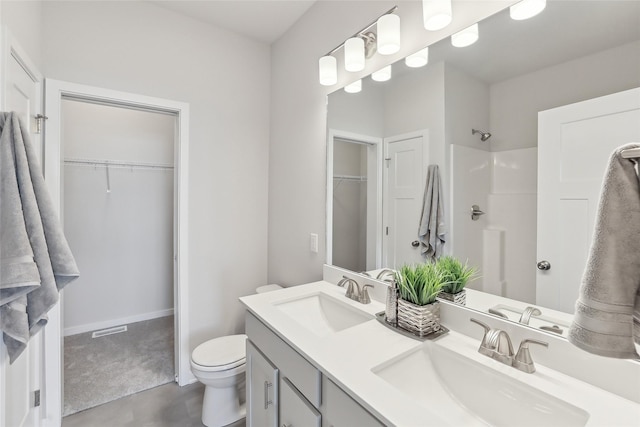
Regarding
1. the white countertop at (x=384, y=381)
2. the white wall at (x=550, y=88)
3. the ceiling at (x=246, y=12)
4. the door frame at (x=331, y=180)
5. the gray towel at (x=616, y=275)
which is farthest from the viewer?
the ceiling at (x=246, y=12)

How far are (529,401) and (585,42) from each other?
3.34 ft

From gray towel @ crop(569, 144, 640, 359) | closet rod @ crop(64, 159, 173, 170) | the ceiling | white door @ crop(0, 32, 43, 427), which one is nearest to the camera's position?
gray towel @ crop(569, 144, 640, 359)

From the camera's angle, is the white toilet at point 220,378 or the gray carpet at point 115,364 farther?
the gray carpet at point 115,364

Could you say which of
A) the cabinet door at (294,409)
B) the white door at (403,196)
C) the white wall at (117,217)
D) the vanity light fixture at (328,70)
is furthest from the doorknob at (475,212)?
the white wall at (117,217)

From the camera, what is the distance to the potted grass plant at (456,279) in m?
1.11

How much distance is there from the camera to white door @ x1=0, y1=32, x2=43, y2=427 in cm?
115

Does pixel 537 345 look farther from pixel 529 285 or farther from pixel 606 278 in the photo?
pixel 606 278

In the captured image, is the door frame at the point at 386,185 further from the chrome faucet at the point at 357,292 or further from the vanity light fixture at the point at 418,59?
the vanity light fixture at the point at 418,59

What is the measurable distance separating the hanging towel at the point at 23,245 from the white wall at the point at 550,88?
1.68 metres

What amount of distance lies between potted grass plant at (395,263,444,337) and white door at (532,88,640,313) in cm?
32

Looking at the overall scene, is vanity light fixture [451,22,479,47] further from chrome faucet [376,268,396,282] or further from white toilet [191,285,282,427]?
white toilet [191,285,282,427]

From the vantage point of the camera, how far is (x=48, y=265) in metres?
1.06

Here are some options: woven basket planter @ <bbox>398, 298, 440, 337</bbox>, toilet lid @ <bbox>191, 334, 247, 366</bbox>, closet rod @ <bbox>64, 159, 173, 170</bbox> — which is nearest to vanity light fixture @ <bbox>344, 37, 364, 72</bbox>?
woven basket planter @ <bbox>398, 298, 440, 337</bbox>

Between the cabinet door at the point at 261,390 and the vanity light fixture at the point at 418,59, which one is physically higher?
the vanity light fixture at the point at 418,59
